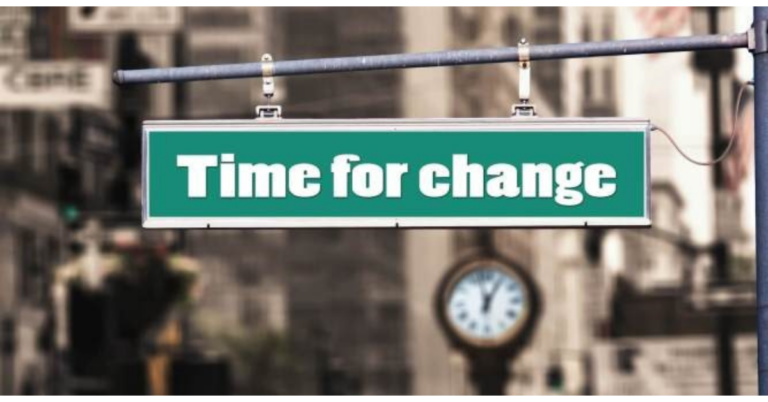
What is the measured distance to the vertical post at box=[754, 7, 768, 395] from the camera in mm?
7605

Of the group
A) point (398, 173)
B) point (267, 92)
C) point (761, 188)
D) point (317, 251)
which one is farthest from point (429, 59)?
point (317, 251)

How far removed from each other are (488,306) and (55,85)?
27.0 feet

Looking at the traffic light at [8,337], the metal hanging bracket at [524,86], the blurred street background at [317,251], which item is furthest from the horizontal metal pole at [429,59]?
the traffic light at [8,337]

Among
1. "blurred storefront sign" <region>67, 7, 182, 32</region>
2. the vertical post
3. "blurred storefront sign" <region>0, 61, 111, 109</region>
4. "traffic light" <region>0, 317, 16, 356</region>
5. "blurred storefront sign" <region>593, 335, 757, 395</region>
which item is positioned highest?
"blurred storefront sign" <region>67, 7, 182, 32</region>

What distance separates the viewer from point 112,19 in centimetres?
2783

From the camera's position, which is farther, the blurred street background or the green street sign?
the blurred street background

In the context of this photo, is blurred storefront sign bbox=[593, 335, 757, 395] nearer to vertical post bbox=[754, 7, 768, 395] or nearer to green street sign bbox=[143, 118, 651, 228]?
vertical post bbox=[754, 7, 768, 395]

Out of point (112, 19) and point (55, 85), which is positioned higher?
point (112, 19)

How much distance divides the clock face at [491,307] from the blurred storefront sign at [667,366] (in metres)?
1.67

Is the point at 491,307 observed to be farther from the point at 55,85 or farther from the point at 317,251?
the point at 55,85

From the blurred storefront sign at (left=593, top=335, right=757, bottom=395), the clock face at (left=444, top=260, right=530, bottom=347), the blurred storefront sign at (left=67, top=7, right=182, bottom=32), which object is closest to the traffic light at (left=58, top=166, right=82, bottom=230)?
the blurred storefront sign at (left=67, top=7, right=182, bottom=32)

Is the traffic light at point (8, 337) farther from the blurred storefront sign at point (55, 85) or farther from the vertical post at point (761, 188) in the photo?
the vertical post at point (761, 188)
